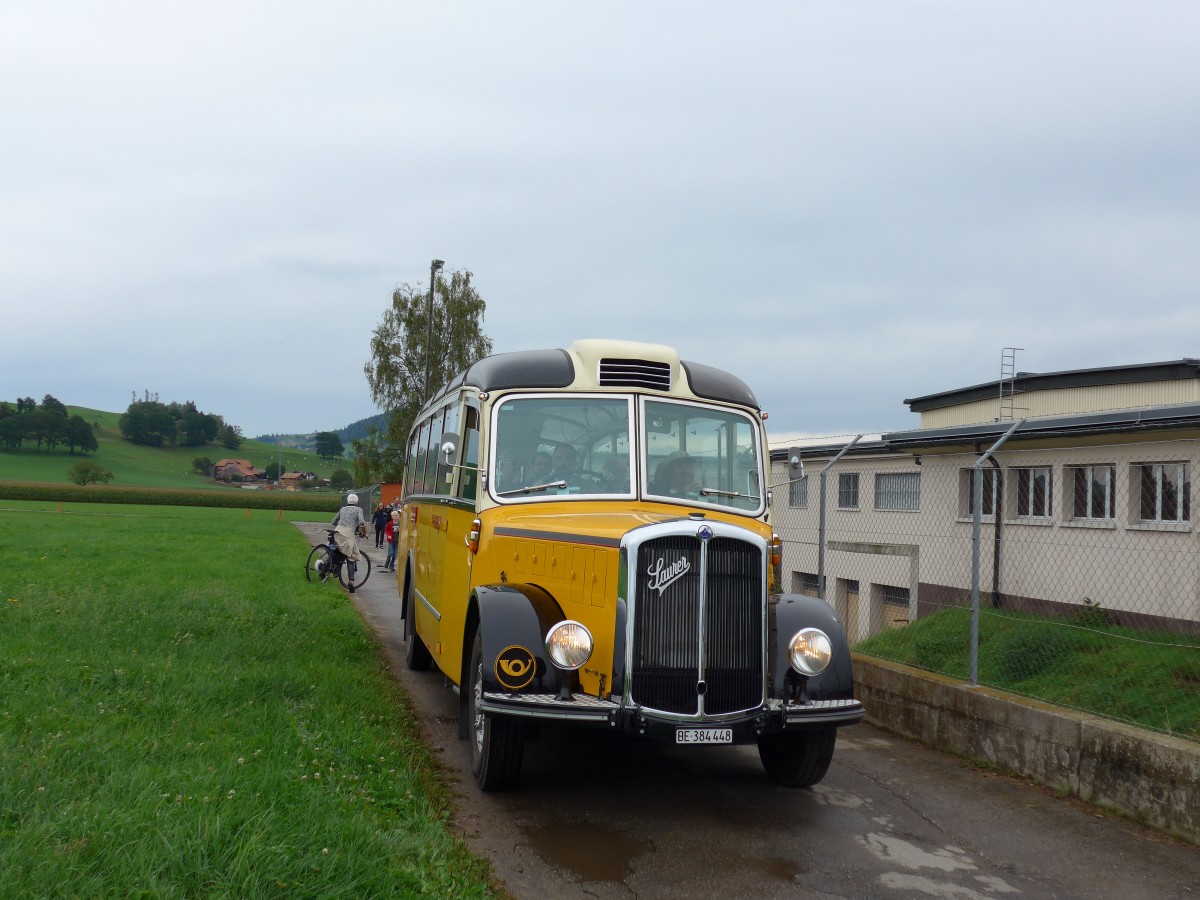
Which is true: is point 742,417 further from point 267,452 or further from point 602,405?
point 267,452

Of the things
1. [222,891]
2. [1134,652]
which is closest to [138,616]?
[222,891]

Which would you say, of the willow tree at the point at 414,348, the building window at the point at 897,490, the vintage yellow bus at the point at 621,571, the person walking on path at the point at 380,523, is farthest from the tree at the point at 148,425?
the vintage yellow bus at the point at 621,571

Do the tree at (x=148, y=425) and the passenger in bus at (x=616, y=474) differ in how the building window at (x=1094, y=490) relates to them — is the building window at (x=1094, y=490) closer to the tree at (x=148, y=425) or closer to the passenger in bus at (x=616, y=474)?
the passenger in bus at (x=616, y=474)

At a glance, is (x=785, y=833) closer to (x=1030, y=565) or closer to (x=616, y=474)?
(x=616, y=474)

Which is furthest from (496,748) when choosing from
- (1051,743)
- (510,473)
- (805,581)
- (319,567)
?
(805,581)

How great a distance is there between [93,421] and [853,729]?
159 m

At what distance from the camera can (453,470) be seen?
808cm

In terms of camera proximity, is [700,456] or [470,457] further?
[470,457]

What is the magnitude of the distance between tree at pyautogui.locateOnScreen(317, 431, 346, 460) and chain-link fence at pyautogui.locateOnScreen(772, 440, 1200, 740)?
12185cm

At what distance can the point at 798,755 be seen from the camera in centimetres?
658

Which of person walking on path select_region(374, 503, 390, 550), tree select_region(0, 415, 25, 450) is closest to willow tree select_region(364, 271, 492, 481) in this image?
person walking on path select_region(374, 503, 390, 550)

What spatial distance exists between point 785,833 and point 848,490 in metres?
28.2

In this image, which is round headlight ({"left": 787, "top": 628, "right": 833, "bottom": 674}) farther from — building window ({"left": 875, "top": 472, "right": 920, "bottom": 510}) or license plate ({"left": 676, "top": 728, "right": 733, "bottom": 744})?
building window ({"left": 875, "top": 472, "right": 920, "bottom": 510})

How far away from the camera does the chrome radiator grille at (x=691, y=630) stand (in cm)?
572
